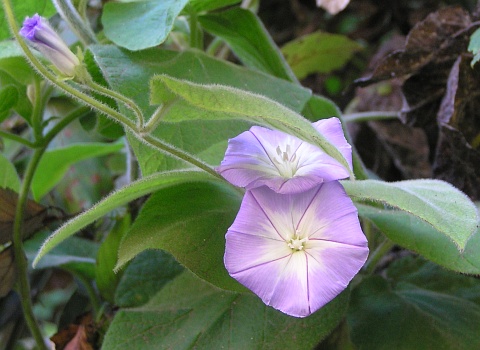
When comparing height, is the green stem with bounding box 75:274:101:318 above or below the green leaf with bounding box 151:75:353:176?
below

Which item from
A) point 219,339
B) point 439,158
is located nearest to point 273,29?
point 439,158

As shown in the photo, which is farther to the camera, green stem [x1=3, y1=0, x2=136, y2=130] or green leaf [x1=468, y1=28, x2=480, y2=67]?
green leaf [x1=468, y1=28, x2=480, y2=67]

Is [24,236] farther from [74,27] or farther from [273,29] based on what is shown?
[273,29]

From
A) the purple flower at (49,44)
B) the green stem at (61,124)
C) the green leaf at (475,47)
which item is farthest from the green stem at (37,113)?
the green leaf at (475,47)

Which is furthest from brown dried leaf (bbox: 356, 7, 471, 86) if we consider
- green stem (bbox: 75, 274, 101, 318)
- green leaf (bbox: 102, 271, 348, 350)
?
green stem (bbox: 75, 274, 101, 318)

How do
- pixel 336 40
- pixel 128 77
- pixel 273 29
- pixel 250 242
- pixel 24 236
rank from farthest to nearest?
pixel 273 29, pixel 336 40, pixel 24 236, pixel 128 77, pixel 250 242

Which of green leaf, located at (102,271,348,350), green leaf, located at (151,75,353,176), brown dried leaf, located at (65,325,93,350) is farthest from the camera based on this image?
brown dried leaf, located at (65,325,93,350)

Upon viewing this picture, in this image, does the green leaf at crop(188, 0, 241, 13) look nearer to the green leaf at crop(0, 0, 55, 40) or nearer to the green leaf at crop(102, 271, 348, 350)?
the green leaf at crop(0, 0, 55, 40)
